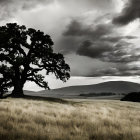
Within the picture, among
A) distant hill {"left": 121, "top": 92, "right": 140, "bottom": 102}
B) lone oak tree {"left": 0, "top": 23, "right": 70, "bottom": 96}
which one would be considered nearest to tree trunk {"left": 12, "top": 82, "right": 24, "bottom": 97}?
lone oak tree {"left": 0, "top": 23, "right": 70, "bottom": 96}

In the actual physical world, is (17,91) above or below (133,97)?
above

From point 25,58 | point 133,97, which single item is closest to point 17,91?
point 25,58

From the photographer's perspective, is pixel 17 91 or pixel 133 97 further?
pixel 133 97

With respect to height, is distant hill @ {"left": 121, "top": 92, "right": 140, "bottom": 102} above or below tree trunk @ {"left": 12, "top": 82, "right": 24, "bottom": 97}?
below

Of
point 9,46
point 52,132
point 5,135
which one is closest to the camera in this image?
point 5,135

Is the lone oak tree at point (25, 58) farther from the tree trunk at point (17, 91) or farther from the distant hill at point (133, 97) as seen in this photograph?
the distant hill at point (133, 97)

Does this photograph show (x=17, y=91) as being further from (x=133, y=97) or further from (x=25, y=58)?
(x=133, y=97)

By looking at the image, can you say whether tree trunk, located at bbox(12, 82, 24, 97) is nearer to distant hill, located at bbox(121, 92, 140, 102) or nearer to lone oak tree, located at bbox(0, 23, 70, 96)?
lone oak tree, located at bbox(0, 23, 70, 96)

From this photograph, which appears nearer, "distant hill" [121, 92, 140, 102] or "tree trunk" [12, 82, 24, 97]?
"tree trunk" [12, 82, 24, 97]

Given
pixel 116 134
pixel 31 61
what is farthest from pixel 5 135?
pixel 31 61

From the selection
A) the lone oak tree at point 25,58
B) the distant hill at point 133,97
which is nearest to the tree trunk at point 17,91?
the lone oak tree at point 25,58

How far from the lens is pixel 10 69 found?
39.8 metres

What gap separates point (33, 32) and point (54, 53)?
15.4ft

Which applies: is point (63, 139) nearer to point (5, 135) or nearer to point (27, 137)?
point (27, 137)
